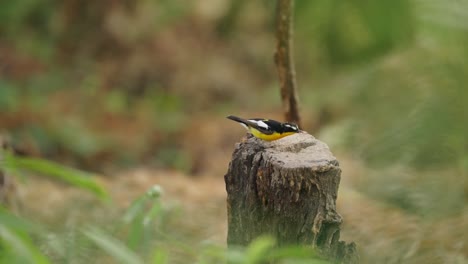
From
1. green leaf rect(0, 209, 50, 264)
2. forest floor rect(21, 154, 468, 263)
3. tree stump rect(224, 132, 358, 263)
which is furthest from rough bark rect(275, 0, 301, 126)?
green leaf rect(0, 209, 50, 264)

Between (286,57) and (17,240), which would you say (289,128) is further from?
(17,240)

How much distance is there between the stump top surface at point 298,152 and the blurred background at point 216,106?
0.34 metres

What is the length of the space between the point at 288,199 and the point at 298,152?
128 millimetres

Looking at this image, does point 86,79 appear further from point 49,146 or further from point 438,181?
point 438,181

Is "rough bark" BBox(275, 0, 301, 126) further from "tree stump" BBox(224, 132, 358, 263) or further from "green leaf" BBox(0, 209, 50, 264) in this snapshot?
"green leaf" BBox(0, 209, 50, 264)

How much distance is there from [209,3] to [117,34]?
60 cm

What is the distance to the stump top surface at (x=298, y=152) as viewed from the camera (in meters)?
1.35

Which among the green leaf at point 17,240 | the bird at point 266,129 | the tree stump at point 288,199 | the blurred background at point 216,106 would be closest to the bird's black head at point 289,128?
the bird at point 266,129

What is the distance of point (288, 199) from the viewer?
1329mm

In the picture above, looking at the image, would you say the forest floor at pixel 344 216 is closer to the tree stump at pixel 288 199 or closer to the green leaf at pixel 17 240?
the tree stump at pixel 288 199

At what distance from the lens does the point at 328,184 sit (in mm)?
1348

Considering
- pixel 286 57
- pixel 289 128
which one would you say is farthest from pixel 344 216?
pixel 289 128

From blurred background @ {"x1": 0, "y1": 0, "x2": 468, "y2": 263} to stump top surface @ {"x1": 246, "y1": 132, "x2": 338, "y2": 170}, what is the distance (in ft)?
1.13

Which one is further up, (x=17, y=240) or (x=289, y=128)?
(x=289, y=128)
